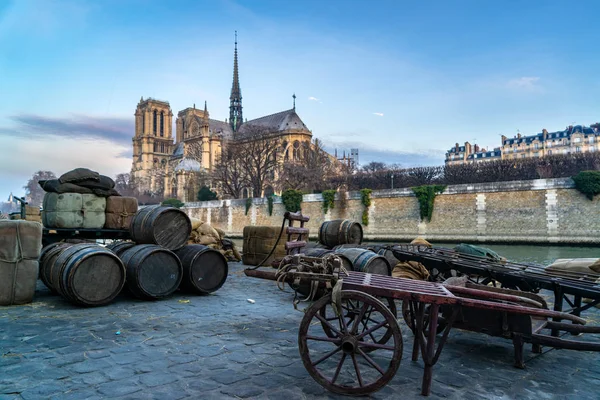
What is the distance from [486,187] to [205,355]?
90.8 feet

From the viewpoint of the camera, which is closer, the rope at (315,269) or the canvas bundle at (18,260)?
the rope at (315,269)

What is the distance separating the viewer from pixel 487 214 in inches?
1094

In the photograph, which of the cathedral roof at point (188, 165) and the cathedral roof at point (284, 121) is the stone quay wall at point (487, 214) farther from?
the cathedral roof at point (188, 165)

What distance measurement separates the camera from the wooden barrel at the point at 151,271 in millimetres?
6562

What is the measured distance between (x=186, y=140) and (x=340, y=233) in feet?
243

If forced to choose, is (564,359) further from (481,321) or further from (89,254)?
(89,254)

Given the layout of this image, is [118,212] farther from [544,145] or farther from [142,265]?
[544,145]

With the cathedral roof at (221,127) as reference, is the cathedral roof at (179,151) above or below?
below

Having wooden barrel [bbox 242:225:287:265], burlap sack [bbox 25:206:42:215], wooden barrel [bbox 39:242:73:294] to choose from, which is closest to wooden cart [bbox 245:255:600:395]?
wooden barrel [bbox 39:242:73:294]

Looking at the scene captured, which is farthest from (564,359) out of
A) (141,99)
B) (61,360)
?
(141,99)

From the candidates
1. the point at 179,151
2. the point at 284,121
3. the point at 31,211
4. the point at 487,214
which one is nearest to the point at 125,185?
the point at 179,151

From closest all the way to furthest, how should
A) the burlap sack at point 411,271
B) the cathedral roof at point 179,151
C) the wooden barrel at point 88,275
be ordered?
the wooden barrel at point 88,275, the burlap sack at point 411,271, the cathedral roof at point 179,151

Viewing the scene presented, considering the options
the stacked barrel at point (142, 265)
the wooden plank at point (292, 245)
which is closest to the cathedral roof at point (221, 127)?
the wooden plank at point (292, 245)

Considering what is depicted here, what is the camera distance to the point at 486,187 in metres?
27.8
